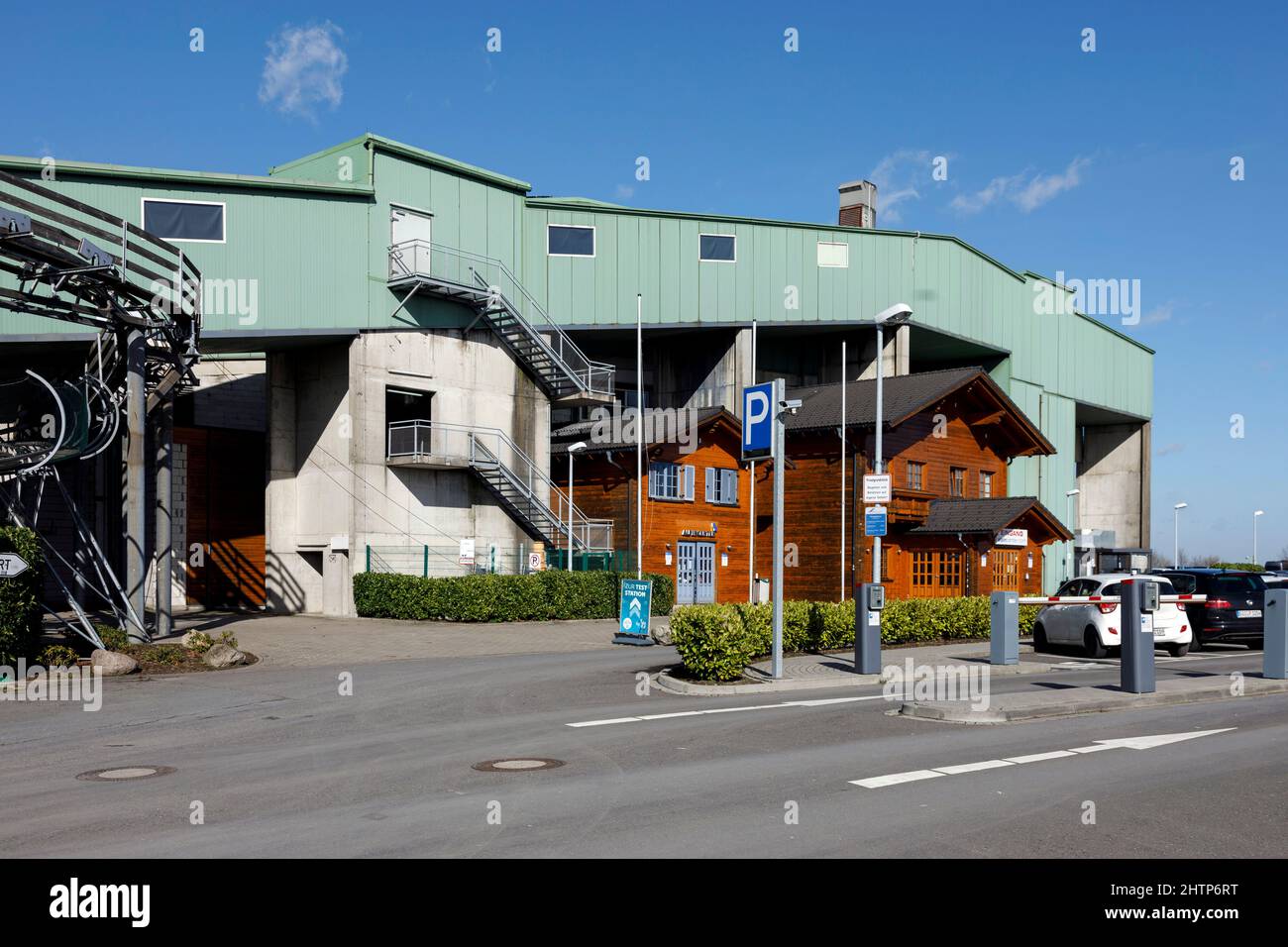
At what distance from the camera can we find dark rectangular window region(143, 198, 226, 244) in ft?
103

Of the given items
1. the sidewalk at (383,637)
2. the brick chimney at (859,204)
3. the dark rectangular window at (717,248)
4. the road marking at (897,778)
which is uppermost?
the brick chimney at (859,204)

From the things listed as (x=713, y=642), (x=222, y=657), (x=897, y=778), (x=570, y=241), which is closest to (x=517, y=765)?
(x=897, y=778)

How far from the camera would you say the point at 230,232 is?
3259 centimetres

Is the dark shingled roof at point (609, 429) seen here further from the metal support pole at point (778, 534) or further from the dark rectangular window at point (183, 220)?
the metal support pole at point (778, 534)

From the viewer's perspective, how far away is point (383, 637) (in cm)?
2789

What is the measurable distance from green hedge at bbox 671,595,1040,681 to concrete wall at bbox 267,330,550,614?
52.0ft

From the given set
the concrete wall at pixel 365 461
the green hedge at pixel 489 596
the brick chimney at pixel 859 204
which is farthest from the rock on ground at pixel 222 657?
the brick chimney at pixel 859 204

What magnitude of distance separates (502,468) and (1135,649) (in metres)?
24.1

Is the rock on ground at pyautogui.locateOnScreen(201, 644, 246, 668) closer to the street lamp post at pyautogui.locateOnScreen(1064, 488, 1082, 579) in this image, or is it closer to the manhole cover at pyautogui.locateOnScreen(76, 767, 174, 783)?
the manhole cover at pyautogui.locateOnScreen(76, 767, 174, 783)

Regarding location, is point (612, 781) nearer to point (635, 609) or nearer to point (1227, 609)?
point (635, 609)

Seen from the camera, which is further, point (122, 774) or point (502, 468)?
point (502, 468)

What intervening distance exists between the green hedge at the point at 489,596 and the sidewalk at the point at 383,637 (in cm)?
45

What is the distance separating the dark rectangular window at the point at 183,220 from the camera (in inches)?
1239
